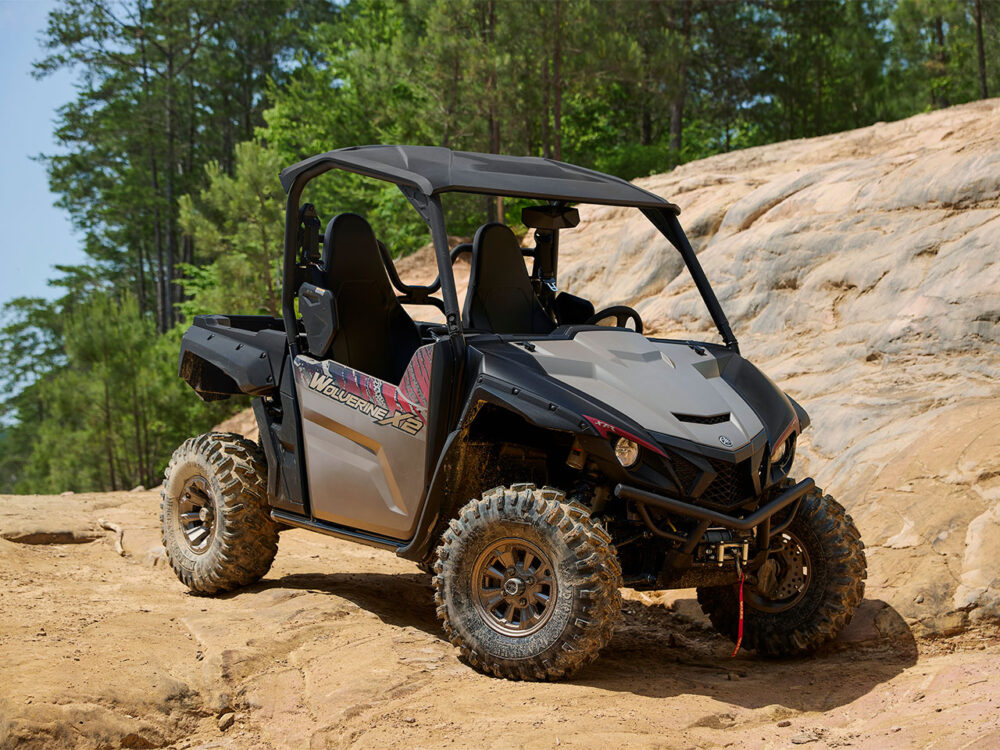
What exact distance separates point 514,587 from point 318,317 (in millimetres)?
1930

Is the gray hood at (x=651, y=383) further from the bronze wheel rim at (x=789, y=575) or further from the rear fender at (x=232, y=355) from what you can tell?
the rear fender at (x=232, y=355)

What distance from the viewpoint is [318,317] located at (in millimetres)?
5531

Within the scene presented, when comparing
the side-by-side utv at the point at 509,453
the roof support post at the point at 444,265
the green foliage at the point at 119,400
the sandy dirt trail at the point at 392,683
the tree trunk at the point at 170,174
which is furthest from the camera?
the tree trunk at the point at 170,174

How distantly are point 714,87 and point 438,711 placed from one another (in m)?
28.8

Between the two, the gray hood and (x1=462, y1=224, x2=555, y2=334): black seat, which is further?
(x1=462, y1=224, x2=555, y2=334): black seat

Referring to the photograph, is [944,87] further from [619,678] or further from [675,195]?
[619,678]

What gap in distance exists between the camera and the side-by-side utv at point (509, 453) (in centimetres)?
433

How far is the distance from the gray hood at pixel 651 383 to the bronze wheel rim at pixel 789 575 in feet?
2.53

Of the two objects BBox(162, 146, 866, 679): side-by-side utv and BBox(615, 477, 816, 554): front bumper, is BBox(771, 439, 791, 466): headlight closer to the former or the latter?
BBox(162, 146, 866, 679): side-by-side utv

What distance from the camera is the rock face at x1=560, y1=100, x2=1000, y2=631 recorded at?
572cm

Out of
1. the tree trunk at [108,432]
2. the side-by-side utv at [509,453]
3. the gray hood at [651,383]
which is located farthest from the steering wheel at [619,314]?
the tree trunk at [108,432]

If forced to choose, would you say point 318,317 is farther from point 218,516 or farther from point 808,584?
point 808,584

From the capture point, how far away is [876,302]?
9070 millimetres

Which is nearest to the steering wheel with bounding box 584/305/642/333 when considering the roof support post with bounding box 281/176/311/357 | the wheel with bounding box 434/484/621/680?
the roof support post with bounding box 281/176/311/357
